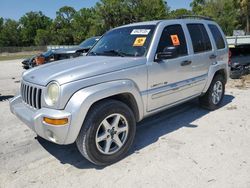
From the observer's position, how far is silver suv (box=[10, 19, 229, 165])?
11.2ft

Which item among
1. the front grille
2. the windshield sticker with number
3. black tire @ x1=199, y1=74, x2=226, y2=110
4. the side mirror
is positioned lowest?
black tire @ x1=199, y1=74, x2=226, y2=110

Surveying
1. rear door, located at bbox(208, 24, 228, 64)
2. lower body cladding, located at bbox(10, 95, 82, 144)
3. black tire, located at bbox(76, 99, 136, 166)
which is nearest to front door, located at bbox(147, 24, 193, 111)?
black tire, located at bbox(76, 99, 136, 166)

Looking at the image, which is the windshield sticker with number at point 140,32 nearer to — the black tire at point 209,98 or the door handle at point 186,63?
the door handle at point 186,63

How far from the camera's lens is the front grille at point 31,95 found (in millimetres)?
3639

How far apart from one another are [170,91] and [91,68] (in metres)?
1.52

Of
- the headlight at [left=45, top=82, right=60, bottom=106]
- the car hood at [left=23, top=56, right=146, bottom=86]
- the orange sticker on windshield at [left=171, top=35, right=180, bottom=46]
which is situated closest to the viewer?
the headlight at [left=45, top=82, right=60, bottom=106]

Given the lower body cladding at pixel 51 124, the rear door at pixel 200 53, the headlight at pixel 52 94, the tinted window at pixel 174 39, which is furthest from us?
the rear door at pixel 200 53

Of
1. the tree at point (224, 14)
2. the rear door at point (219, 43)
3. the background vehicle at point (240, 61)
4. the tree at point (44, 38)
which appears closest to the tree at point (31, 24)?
the tree at point (44, 38)

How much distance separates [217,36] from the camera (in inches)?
238

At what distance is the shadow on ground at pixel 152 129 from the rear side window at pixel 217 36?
4.66 feet

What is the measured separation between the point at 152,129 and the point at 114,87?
5.55 feet

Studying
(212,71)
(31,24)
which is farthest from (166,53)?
(31,24)

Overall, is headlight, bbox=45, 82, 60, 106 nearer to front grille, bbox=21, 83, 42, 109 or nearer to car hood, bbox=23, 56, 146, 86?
car hood, bbox=23, 56, 146, 86

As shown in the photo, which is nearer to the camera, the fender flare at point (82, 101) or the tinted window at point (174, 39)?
the fender flare at point (82, 101)
